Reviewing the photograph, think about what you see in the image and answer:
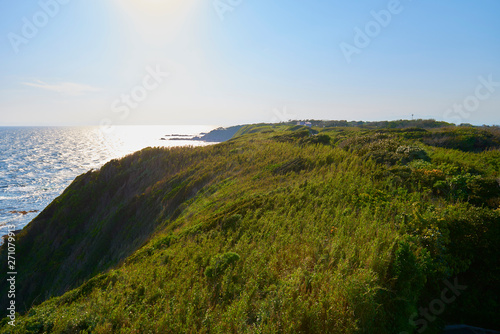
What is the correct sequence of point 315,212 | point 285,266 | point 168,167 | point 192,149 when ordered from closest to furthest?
point 285,266, point 315,212, point 168,167, point 192,149

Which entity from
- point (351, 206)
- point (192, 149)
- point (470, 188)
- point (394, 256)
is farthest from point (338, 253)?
point (192, 149)

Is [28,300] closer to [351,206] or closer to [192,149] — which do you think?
[192,149]

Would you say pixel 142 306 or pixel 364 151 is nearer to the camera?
pixel 142 306

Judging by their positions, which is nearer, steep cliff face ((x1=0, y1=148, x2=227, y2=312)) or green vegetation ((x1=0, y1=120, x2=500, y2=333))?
green vegetation ((x1=0, y1=120, x2=500, y2=333))

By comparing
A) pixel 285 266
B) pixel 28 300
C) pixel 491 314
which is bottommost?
pixel 28 300

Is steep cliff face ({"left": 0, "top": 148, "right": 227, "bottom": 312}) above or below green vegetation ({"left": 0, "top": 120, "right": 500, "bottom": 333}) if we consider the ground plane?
below

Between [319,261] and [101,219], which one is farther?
[101,219]

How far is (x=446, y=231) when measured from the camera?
535cm

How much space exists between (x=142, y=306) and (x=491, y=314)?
7540mm

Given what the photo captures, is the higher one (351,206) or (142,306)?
(351,206)

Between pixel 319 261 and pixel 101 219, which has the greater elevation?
pixel 319 261

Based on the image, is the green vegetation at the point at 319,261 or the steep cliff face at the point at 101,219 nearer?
the green vegetation at the point at 319,261

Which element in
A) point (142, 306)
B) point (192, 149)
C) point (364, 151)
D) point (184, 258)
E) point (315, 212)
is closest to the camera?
point (142, 306)

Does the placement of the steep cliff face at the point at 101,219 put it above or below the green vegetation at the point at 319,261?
below
